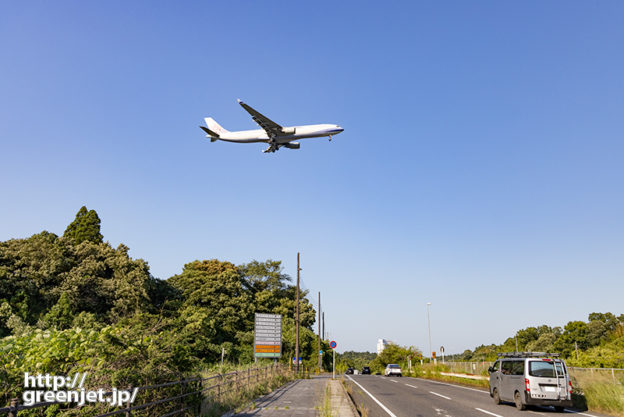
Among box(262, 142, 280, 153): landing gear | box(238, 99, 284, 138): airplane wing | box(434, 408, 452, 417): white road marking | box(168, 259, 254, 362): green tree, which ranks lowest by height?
box(434, 408, 452, 417): white road marking

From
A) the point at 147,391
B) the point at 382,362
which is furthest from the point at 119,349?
the point at 382,362

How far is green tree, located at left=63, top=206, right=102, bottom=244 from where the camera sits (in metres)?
49.0

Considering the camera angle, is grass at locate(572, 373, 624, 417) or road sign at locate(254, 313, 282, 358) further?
road sign at locate(254, 313, 282, 358)

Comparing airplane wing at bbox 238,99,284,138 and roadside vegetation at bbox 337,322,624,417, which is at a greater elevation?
airplane wing at bbox 238,99,284,138

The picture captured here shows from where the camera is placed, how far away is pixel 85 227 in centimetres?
4959

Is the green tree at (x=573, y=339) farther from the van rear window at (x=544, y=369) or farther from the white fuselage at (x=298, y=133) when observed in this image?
the van rear window at (x=544, y=369)

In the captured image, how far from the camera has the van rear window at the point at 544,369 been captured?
14523mm

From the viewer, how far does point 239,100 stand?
78.5ft

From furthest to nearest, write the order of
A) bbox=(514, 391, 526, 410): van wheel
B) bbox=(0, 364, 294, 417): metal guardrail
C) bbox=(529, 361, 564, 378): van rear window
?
bbox=(514, 391, 526, 410): van wheel < bbox=(529, 361, 564, 378): van rear window < bbox=(0, 364, 294, 417): metal guardrail

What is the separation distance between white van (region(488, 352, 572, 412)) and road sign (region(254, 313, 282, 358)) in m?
20.6

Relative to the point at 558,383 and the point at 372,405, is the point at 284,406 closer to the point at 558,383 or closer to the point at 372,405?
the point at 372,405

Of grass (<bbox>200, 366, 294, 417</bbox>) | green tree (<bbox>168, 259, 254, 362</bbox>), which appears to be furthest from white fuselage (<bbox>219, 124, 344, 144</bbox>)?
green tree (<bbox>168, 259, 254, 362</bbox>)

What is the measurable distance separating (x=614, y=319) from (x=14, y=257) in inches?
4334

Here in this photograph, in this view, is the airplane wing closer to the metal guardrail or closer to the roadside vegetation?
the metal guardrail
